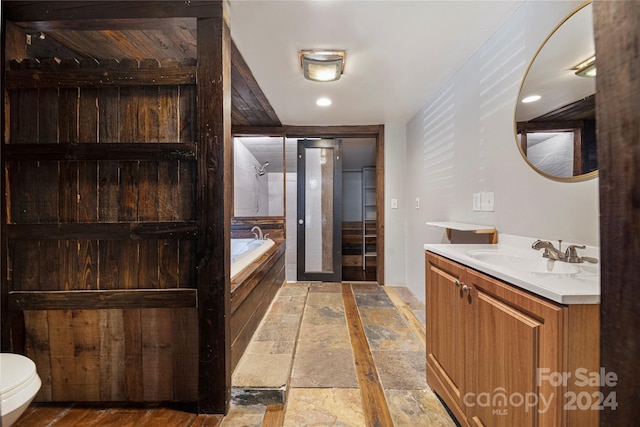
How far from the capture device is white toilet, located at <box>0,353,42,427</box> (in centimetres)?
96

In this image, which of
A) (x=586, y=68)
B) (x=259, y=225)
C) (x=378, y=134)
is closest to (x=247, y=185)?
(x=259, y=225)

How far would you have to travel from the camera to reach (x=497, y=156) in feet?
5.59

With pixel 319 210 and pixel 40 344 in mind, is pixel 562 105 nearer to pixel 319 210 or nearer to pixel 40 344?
pixel 40 344

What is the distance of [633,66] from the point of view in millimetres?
428

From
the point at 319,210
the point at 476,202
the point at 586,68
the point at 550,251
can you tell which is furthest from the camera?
the point at 319,210

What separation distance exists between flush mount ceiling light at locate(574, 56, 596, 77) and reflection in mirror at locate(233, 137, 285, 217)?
3.12 metres

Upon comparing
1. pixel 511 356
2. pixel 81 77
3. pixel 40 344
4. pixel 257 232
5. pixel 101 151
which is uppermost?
pixel 81 77

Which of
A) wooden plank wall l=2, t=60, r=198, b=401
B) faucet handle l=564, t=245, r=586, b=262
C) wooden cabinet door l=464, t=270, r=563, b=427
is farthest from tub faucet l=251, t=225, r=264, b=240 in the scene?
faucet handle l=564, t=245, r=586, b=262

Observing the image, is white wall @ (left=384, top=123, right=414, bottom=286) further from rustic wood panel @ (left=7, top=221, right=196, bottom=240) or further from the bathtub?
rustic wood panel @ (left=7, top=221, right=196, bottom=240)

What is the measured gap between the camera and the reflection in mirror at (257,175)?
402 cm

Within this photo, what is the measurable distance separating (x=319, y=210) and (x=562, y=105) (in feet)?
10.1

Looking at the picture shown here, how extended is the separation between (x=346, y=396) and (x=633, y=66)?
5.77ft

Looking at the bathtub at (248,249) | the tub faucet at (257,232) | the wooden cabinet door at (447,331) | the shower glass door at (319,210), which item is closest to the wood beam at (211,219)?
the bathtub at (248,249)

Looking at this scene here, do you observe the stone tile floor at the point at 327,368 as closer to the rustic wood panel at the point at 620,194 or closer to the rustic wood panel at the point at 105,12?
the rustic wood panel at the point at 620,194
